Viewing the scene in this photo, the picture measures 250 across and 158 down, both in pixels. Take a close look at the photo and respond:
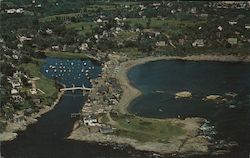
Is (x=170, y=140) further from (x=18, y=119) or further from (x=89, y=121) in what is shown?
(x=18, y=119)

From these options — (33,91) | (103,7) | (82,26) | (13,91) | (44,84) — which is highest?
(103,7)

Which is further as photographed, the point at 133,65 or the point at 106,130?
the point at 133,65

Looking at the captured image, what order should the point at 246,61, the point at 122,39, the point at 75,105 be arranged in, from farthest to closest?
the point at 122,39, the point at 246,61, the point at 75,105

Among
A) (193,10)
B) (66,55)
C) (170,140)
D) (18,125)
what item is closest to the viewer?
(170,140)

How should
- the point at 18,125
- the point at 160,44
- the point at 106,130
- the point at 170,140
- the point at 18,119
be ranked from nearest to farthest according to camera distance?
the point at 170,140 → the point at 106,130 → the point at 18,125 → the point at 18,119 → the point at 160,44

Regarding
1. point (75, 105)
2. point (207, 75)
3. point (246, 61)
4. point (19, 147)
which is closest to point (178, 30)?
point (246, 61)

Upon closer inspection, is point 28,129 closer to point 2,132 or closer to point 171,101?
point 2,132

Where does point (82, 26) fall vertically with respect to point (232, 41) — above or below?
above

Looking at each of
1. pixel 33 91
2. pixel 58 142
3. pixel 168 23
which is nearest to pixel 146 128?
pixel 58 142


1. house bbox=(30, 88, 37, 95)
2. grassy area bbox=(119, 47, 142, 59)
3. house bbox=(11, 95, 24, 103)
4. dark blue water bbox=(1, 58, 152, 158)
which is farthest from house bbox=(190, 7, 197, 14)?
house bbox=(11, 95, 24, 103)
